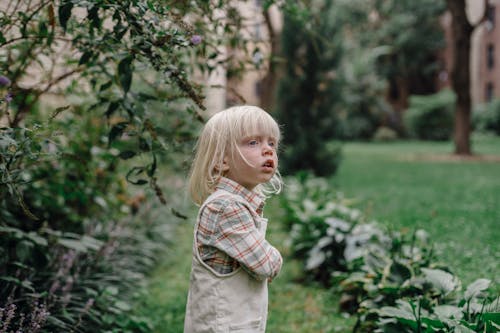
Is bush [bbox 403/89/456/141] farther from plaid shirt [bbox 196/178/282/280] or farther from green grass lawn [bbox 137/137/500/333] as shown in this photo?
plaid shirt [bbox 196/178/282/280]

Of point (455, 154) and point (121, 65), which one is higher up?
point (455, 154)

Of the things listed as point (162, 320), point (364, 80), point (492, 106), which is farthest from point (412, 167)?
point (492, 106)

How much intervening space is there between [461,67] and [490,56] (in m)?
21.7

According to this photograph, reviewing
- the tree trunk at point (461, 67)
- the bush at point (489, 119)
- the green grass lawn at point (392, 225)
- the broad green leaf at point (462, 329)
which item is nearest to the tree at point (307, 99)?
the green grass lawn at point (392, 225)

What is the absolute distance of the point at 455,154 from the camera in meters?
15.0

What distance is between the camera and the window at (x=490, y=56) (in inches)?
1262

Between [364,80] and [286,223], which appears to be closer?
[286,223]

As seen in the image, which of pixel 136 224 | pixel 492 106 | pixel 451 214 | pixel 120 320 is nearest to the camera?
pixel 120 320

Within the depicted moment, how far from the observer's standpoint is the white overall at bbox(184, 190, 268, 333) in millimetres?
1885

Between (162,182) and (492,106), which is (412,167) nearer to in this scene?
(162,182)

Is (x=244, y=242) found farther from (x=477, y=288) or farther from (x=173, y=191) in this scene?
(x=173, y=191)

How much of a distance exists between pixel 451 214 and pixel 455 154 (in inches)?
374

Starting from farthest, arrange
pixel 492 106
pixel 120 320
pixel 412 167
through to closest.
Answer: pixel 492 106, pixel 412 167, pixel 120 320

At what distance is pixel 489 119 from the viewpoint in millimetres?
26547
